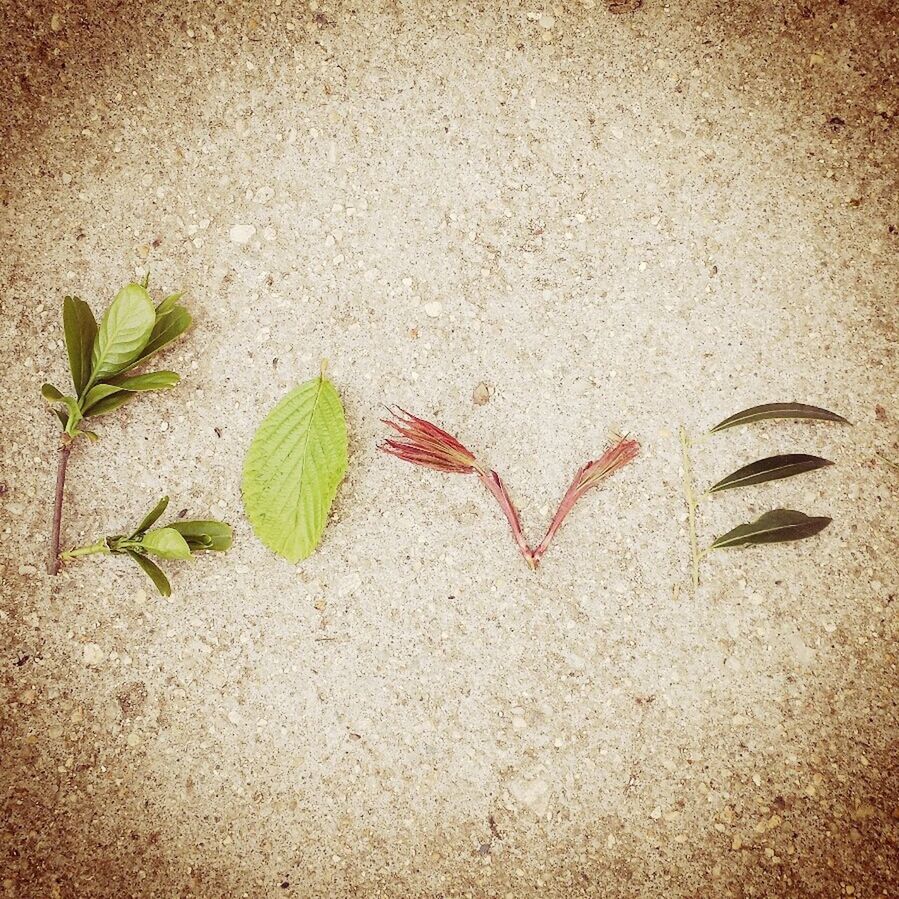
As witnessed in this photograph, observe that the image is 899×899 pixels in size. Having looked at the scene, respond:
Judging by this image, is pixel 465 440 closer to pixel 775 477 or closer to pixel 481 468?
pixel 481 468

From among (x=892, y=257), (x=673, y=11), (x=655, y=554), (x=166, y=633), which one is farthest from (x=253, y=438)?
(x=892, y=257)

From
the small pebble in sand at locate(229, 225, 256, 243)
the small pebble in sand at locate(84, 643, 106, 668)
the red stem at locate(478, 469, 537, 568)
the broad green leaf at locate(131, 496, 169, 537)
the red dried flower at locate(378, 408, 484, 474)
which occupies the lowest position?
the small pebble in sand at locate(84, 643, 106, 668)

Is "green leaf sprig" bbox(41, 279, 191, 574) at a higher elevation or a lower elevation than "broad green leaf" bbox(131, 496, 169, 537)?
higher

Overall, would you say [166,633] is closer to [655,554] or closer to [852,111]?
[655,554]

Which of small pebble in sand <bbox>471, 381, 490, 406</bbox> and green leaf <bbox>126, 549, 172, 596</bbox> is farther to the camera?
small pebble in sand <bbox>471, 381, 490, 406</bbox>

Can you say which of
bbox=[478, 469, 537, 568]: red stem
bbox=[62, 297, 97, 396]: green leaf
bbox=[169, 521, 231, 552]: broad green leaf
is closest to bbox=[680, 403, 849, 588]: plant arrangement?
bbox=[478, 469, 537, 568]: red stem

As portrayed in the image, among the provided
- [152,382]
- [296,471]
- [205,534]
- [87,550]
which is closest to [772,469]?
[296,471]

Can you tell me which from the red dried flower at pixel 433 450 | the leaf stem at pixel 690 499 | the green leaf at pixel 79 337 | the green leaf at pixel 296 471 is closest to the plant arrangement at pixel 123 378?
the green leaf at pixel 79 337

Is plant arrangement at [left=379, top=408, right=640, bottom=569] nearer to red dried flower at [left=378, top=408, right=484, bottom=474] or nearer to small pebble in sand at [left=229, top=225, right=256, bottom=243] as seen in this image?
red dried flower at [left=378, top=408, right=484, bottom=474]
